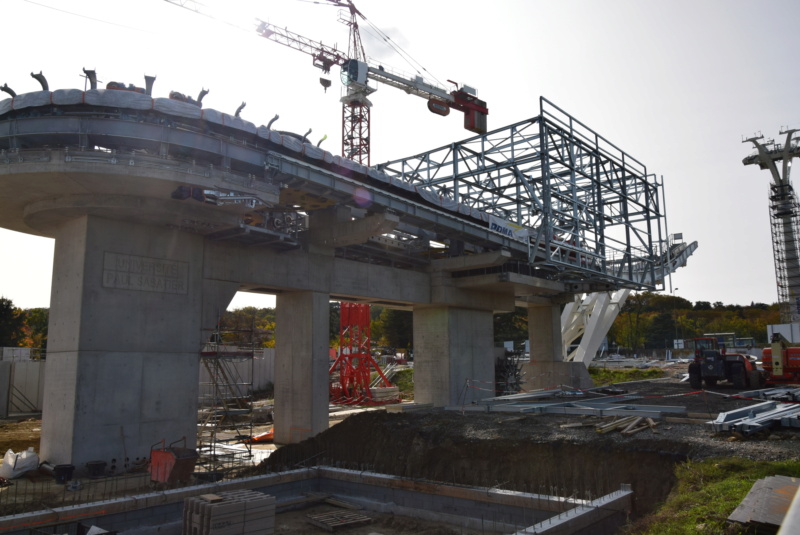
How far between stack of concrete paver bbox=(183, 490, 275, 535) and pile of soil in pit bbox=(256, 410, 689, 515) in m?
5.45

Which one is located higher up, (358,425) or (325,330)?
(325,330)

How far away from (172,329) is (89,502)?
7058 millimetres

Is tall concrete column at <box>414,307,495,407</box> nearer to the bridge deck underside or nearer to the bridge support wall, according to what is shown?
the bridge deck underside

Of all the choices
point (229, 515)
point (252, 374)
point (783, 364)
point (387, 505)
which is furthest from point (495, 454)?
point (783, 364)

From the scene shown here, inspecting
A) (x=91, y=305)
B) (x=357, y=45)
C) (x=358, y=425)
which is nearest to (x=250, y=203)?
(x=91, y=305)

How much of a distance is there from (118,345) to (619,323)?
340 feet

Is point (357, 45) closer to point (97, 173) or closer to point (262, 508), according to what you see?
point (97, 173)

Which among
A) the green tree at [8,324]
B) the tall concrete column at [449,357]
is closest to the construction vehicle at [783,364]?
the tall concrete column at [449,357]

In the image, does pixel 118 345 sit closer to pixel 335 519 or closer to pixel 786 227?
pixel 335 519

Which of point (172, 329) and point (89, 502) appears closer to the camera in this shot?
point (89, 502)

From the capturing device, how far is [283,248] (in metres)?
22.8

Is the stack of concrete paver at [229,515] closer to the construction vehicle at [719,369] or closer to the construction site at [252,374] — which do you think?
the construction site at [252,374]

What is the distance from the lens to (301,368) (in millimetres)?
23797

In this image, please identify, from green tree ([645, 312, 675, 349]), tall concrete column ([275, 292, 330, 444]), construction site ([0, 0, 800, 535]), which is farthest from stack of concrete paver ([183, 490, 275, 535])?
green tree ([645, 312, 675, 349])
